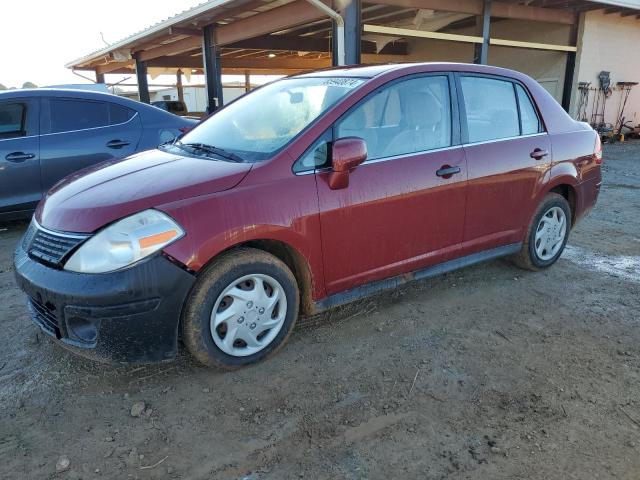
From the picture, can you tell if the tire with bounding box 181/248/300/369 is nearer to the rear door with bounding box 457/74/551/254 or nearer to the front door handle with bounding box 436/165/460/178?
the front door handle with bounding box 436/165/460/178

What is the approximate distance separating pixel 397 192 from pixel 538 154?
1.53m

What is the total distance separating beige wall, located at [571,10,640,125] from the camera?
1337 cm

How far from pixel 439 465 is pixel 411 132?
2080mm

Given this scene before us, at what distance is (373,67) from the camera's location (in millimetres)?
3451

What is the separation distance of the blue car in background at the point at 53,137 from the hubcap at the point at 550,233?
4.13 metres

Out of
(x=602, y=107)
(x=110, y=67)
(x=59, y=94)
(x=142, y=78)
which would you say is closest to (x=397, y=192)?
(x=59, y=94)

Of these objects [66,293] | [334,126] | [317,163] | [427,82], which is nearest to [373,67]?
[427,82]

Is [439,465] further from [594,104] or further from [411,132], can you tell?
[594,104]

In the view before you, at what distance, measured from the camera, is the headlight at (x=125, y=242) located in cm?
237

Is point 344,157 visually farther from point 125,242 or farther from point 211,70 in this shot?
point 211,70

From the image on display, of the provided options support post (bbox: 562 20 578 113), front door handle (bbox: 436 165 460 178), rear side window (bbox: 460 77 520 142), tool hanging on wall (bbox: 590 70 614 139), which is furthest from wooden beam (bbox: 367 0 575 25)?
front door handle (bbox: 436 165 460 178)

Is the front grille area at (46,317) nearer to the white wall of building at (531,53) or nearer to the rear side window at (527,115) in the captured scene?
the rear side window at (527,115)

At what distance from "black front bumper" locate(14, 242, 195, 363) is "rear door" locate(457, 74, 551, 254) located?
86.1 inches

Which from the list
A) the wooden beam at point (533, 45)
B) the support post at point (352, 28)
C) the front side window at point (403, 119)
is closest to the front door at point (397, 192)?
the front side window at point (403, 119)
